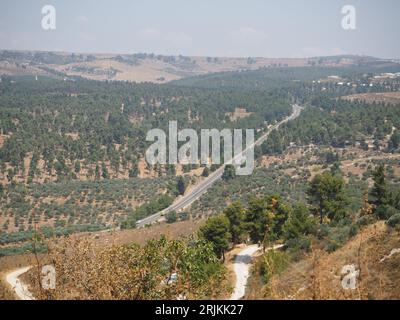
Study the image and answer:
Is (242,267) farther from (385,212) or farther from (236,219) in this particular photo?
(385,212)

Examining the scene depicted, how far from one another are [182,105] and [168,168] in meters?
60.0

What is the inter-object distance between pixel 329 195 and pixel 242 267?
11374 mm

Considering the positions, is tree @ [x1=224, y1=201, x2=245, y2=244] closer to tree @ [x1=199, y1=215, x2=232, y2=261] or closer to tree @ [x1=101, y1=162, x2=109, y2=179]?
tree @ [x1=199, y1=215, x2=232, y2=261]

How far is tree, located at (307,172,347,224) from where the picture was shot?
37125 mm

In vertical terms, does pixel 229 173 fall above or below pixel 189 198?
above

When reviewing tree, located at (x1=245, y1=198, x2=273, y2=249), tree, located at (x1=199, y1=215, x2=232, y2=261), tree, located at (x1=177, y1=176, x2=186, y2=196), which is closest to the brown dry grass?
tree, located at (x1=177, y1=176, x2=186, y2=196)

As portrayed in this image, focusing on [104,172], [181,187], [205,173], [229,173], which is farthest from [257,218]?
[104,172]

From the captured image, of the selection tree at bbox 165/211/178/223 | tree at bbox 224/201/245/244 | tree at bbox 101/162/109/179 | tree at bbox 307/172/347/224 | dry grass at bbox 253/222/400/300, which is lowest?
tree at bbox 165/211/178/223

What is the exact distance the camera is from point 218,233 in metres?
35.3

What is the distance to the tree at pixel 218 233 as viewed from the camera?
35.0 m

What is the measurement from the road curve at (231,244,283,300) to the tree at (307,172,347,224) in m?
5.92

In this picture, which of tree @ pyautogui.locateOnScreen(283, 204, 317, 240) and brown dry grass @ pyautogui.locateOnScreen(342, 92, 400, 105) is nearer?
tree @ pyautogui.locateOnScreen(283, 204, 317, 240)

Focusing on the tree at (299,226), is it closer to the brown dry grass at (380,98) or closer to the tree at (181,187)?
the tree at (181,187)
